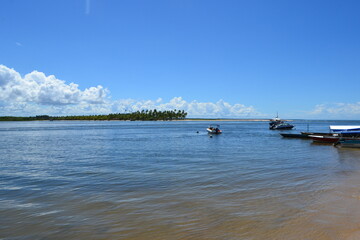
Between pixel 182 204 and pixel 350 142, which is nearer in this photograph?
pixel 182 204

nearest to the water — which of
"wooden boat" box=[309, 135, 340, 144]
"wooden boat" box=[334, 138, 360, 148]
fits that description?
"wooden boat" box=[334, 138, 360, 148]

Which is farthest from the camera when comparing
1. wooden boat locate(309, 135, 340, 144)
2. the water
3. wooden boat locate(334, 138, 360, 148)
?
wooden boat locate(309, 135, 340, 144)

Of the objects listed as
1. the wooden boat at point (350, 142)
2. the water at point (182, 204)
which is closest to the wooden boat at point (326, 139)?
the wooden boat at point (350, 142)

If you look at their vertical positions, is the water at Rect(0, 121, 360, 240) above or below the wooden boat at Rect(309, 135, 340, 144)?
below

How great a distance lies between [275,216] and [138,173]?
11.1 meters

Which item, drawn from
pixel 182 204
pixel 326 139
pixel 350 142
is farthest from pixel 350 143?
pixel 182 204

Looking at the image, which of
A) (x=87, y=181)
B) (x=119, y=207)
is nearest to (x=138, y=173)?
(x=87, y=181)

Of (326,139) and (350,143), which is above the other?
(326,139)

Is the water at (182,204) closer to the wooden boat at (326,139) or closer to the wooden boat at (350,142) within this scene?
the wooden boat at (350,142)

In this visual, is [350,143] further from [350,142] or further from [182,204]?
[182,204]

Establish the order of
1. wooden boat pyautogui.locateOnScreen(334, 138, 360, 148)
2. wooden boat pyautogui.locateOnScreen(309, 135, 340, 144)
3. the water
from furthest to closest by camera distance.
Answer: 1. wooden boat pyautogui.locateOnScreen(309, 135, 340, 144)
2. wooden boat pyautogui.locateOnScreen(334, 138, 360, 148)
3. the water

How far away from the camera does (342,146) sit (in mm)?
35531

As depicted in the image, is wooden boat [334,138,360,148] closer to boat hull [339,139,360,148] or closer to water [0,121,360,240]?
boat hull [339,139,360,148]

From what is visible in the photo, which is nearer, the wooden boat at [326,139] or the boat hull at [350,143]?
the boat hull at [350,143]
